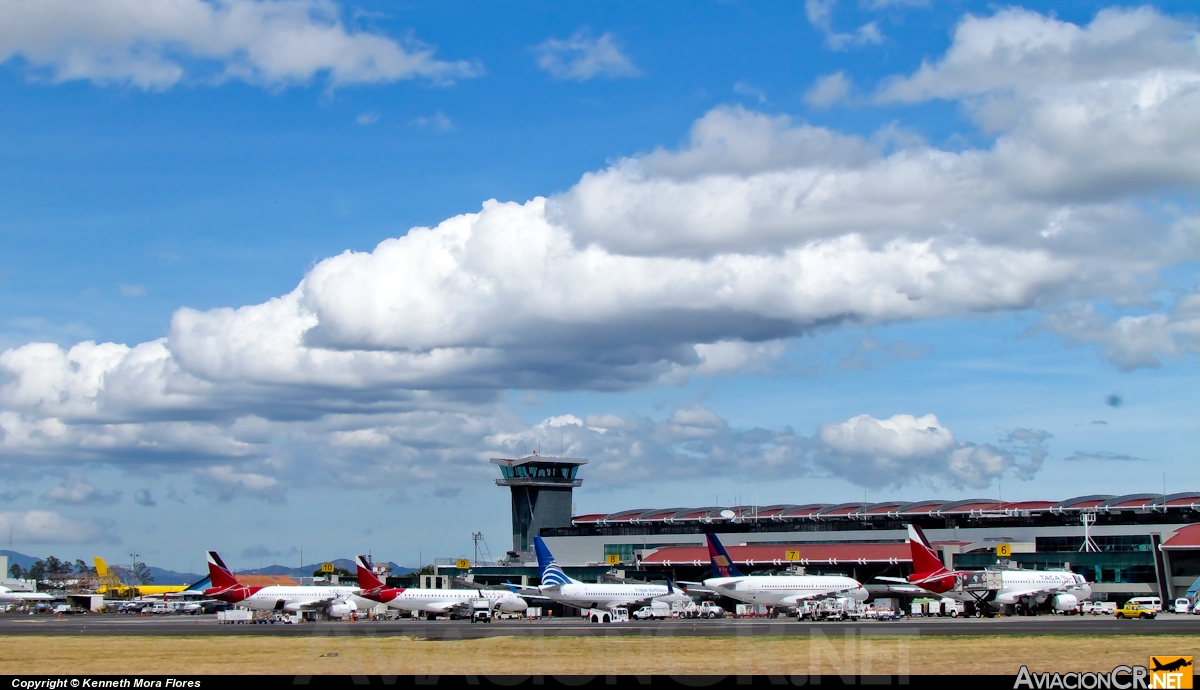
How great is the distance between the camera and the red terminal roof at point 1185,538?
465ft

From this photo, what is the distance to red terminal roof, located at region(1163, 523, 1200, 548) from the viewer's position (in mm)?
141750

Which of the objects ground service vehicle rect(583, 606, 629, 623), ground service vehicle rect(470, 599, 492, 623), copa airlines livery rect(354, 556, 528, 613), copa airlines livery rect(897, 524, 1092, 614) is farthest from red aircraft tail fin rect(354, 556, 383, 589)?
copa airlines livery rect(897, 524, 1092, 614)

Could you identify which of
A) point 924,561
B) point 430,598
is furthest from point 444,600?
point 924,561

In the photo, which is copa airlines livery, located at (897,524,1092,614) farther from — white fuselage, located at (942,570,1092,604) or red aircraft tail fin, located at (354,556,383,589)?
red aircraft tail fin, located at (354,556,383,589)

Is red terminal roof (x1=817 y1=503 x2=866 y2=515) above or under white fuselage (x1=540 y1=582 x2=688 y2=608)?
above

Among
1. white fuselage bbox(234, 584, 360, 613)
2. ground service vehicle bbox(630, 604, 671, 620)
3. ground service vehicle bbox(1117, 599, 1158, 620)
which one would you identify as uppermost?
white fuselage bbox(234, 584, 360, 613)

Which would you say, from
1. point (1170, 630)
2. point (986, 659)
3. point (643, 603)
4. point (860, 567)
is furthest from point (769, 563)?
point (986, 659)

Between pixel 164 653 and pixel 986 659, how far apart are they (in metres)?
42.0

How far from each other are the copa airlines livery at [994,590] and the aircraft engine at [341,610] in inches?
2272

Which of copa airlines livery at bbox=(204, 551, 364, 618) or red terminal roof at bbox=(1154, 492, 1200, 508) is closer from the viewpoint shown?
copa airlines livery at bbox=(204, 551, 364, 618)

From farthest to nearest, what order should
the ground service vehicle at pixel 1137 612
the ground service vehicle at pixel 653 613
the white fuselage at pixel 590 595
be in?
the white fuselage at pixel 590 595 < the ground service vehicle at pixel 653 613 < the ground service vehicle at pixel 1137 612

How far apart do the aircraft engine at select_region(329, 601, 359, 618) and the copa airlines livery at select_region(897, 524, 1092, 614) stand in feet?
189

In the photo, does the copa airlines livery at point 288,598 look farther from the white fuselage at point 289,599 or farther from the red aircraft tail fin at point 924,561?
the red aircraft tail fin at point 924,561

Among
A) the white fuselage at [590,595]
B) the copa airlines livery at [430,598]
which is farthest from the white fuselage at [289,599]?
the white fuselage at [590,595]
